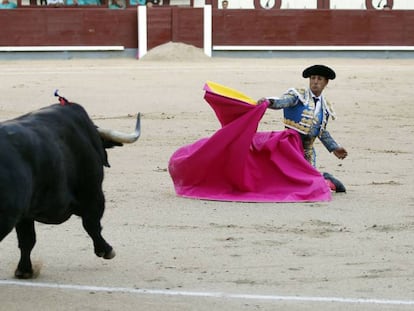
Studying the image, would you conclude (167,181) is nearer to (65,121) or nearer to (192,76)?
(65,121)

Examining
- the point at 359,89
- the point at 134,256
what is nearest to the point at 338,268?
the point at 134,256

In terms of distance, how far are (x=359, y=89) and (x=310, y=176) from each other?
23.2 feet

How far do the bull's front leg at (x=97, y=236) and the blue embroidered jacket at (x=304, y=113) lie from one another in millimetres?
2142

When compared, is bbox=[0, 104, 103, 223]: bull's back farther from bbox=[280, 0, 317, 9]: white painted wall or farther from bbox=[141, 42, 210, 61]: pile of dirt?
bbox=[280, 0, 317, 9]: white painted wall

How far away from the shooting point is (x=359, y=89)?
13.1m

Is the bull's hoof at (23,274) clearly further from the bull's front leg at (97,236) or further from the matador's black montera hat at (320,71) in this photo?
the matador's black montera hat at (320,71)

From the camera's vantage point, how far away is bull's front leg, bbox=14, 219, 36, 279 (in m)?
4.15

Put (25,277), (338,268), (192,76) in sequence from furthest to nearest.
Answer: (192,76), (338,268), (25,277)

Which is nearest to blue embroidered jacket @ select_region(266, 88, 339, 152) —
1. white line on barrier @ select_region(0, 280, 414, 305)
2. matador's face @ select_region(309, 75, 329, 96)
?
matador's face @ select_region(309, 75, 329, 96)

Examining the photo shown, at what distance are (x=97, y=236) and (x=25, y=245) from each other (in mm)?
306

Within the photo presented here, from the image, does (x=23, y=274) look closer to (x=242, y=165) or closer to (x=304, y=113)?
(x=242, y=165)

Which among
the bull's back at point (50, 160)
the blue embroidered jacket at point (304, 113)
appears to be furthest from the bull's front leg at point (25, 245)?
the blue embroidered jacket at point (304, 113)

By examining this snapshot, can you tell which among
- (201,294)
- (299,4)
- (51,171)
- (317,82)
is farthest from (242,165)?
(299,4)

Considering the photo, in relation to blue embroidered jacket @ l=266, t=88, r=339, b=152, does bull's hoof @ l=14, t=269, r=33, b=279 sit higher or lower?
lower
